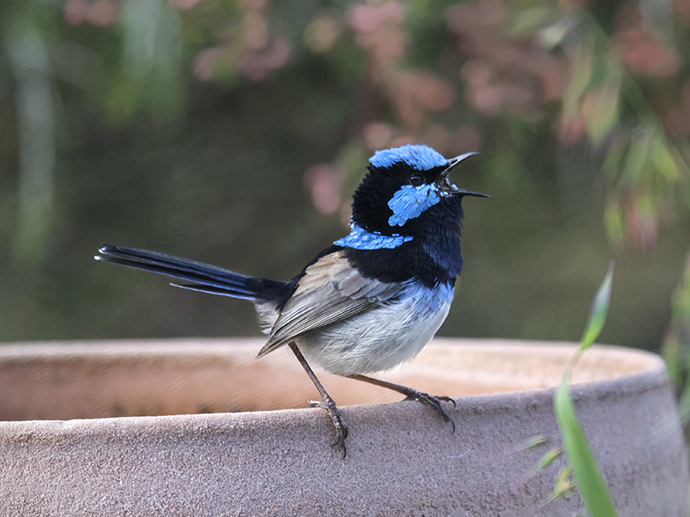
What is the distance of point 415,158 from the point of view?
5.63 feet

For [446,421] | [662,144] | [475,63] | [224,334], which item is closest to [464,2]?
[475,63]

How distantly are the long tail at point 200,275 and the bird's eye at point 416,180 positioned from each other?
16.2 inches

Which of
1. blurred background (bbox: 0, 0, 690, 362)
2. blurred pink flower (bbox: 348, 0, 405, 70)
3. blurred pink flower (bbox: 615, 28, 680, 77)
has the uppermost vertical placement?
blurred pink flower (bbox: 615, 28, 680, 77)

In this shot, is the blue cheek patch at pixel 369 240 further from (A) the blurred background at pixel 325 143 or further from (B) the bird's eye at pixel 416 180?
(A) the blurred background at pixel 325 143

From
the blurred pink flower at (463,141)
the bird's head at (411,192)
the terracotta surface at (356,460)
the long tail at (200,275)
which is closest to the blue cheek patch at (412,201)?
the bird's head at (411,192)

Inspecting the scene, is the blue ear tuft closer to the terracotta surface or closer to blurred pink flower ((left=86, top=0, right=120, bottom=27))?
the terracotta surface

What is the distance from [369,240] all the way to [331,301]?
0.20 m

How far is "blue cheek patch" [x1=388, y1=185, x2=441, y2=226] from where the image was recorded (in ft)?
5.61

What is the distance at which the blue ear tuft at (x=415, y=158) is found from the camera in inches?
67.6

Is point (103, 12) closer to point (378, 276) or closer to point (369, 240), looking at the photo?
point (369, 240)

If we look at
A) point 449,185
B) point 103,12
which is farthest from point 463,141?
point 103,12

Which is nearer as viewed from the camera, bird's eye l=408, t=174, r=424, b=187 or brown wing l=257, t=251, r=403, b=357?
brown wing l=257, t=251, r=403, b=357

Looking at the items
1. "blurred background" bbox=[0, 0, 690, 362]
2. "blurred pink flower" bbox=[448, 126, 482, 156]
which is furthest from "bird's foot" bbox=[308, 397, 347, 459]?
"blurred pink flower" bbox=[448, 126, 482, 156]

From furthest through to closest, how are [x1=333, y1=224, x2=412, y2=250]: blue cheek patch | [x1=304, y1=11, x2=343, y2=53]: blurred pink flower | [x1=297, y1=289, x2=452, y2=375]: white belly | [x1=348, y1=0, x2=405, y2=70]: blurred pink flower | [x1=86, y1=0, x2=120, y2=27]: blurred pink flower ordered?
[x1=86, y1=0, x2=120, y2=27]: blurred pink flower, [x1=304, y1=11, x2=343, y2=53]: blurred pink flower, [x1=348, y1=0, x2=405, y2=70]: blurred pink flower, [x1=333, y1=224, x2=412, y2=250]: blue cheek patch, [x1=297, y1=289, x2=452, y2=375]: white belly
